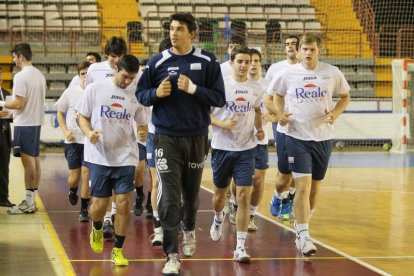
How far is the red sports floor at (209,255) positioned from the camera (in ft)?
25.6

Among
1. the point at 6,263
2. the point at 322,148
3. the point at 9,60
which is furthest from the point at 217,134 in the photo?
the point at 9,60

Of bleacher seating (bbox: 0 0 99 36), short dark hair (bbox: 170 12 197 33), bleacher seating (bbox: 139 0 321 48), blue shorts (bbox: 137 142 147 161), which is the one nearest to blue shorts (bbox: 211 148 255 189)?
short dark hair (bbox: 170 12 197 33)

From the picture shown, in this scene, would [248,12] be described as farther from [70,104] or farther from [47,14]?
[70,104]

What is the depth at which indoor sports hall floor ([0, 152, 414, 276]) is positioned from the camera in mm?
7918

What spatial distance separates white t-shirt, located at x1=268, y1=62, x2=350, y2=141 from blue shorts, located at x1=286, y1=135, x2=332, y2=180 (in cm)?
6

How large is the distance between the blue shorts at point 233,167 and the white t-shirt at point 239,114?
2.4 inches

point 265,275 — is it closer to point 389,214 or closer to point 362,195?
point 389,214

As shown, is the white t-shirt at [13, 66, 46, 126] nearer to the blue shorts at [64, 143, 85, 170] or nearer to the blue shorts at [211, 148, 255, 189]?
the blue shorts at [64, 143, 85, 170]

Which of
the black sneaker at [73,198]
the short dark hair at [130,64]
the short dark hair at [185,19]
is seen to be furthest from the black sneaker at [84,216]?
the short dark hair at [185,19]

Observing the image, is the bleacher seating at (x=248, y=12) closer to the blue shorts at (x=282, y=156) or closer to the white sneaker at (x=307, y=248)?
the blue shorts at (x=282, y=156)

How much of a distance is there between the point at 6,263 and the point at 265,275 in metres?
2.49

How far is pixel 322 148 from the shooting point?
8.77 meters

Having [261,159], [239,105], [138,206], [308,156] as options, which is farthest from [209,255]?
[138,206]

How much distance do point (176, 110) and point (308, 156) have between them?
1871 mm
